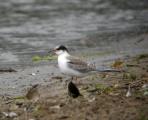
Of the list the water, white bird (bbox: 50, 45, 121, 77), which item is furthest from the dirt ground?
the water

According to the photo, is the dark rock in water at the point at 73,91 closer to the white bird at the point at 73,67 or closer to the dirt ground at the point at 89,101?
the dirt ground at the point at 89,101

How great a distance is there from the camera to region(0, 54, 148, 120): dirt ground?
29.1 ft

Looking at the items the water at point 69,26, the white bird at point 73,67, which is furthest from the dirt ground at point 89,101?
the water at point 69,26


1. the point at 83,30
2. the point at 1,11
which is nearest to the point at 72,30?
the point at 83,30

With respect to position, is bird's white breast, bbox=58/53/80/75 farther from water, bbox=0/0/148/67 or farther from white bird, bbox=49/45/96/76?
water, bbox=0/0/148/67

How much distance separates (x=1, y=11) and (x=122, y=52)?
30.0 ft

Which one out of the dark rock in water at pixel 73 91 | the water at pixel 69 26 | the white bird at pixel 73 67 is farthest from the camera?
the water at pixel 69 26

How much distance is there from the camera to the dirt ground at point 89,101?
8883 mm

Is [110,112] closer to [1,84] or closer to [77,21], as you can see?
[1,84]

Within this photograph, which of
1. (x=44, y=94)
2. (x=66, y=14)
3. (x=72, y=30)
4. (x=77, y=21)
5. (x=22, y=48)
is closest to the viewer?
(x=44, y=94)

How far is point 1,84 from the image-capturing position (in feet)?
38.8

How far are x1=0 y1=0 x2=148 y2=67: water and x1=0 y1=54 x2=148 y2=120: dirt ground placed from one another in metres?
3.73

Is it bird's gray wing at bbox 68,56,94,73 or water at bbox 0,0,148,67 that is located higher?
water at bbox 0,0,148,67

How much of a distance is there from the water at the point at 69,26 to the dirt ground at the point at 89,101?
3.73 meters
